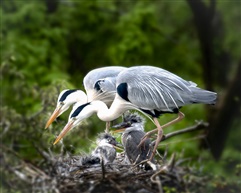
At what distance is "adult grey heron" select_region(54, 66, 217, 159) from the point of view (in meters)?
9.62

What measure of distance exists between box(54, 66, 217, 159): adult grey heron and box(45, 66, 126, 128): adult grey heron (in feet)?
1.94

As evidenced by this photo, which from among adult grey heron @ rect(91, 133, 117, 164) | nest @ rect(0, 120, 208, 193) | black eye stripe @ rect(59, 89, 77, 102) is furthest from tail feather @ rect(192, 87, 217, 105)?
black eye stripe @ rect(59, 89, 77, 102)

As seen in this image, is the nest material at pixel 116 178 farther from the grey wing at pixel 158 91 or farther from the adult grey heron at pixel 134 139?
the grey wing at pixel 158 91

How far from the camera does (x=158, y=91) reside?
31.7 ft

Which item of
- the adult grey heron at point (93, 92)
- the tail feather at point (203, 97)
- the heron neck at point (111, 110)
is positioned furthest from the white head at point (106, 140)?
the tail feather at point (203, 97)

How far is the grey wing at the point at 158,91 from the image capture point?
9609 millimetres

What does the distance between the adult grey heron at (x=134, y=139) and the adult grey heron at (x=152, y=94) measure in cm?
26

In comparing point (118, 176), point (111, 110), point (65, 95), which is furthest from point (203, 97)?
point (65, 95)

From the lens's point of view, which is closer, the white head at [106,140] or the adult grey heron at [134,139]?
the adult grey heron at [134,139]

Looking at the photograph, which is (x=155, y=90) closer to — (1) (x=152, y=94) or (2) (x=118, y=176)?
(1) (x=152, y=94)

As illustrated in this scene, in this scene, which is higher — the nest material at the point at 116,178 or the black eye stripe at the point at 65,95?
the black eye stripe at the point at 65,95

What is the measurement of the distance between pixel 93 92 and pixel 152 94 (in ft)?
3.36

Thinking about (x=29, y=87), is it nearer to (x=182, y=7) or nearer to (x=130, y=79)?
(x=182, y=7)

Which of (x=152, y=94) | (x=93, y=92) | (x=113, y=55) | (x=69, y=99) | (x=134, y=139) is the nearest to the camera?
(x=152, y=94)
